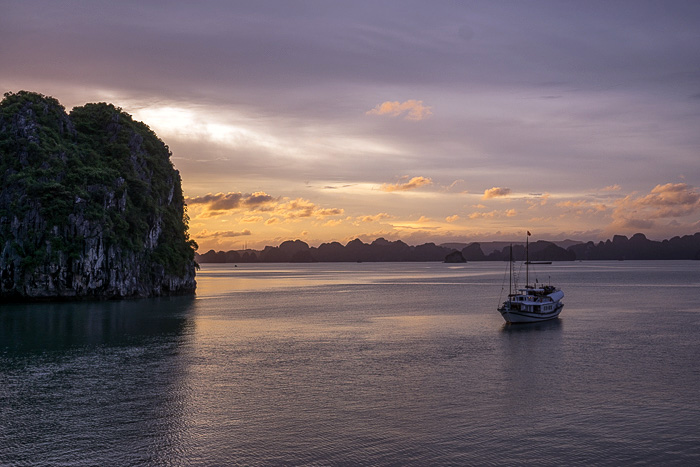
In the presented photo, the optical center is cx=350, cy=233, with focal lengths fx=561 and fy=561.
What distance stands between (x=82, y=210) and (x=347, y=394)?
276 feet

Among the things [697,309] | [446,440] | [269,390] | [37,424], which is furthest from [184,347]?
[697,309]

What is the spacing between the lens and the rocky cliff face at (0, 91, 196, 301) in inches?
3917

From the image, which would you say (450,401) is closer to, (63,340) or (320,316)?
(63,340)

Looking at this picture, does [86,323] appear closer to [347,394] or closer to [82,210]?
[82,210]

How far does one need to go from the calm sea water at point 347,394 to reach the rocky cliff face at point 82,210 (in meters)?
27.7

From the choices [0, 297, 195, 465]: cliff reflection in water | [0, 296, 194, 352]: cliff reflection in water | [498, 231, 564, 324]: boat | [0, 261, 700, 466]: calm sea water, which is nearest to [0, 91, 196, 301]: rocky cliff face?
[0, 296, 194, 352]: cliff reflection in water

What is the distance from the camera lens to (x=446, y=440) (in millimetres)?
28594

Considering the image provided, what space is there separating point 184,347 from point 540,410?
36.1 m

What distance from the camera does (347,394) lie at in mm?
37344

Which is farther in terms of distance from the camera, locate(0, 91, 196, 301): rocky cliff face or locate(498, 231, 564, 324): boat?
locate(0, 91, 196, 301): rocky cliff face

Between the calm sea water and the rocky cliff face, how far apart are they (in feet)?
90.8

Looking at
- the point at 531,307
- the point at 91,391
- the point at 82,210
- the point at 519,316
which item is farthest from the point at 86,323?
the point at 531,307

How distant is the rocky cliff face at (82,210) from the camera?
99500 millimetres

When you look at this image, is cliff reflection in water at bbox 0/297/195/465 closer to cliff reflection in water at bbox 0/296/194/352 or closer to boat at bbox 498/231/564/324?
cliff reflection in water at bbox 0/296/194/352
